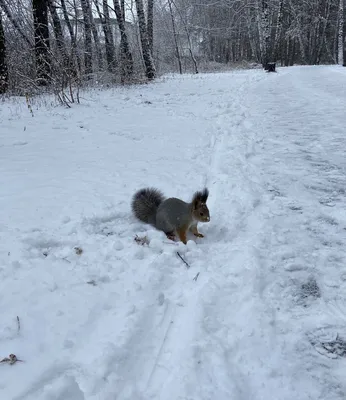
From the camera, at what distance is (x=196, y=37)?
4969 cm

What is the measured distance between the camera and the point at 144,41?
53.7ft

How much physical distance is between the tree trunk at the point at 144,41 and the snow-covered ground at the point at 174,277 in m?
12.0

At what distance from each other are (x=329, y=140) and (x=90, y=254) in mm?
5038

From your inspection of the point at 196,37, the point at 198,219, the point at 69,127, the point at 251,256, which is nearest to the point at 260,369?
the point at 251,256

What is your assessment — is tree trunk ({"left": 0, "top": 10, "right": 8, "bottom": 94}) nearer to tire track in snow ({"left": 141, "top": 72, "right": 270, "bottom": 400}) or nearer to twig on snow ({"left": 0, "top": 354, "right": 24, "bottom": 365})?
tire track in snow ({"left": 141, "top": 72, "right": 270, "bottom": 400})

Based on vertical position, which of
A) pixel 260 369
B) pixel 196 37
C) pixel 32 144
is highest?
pixel 196 37

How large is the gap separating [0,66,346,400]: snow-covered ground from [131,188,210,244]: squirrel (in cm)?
16

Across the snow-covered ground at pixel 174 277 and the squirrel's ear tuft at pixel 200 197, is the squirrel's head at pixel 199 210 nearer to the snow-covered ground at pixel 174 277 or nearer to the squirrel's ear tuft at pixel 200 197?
the squirrel's ear tuft at pixel 200 197

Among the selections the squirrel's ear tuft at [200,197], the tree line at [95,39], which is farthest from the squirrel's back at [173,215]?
the tree line at [95,39]

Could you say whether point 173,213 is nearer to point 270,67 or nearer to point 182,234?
point 182,234

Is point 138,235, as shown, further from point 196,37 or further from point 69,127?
point 196,37

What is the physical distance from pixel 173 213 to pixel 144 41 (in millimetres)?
15089

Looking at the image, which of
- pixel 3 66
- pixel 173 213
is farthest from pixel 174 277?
pixel 3 66

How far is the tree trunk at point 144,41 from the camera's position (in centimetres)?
1584
